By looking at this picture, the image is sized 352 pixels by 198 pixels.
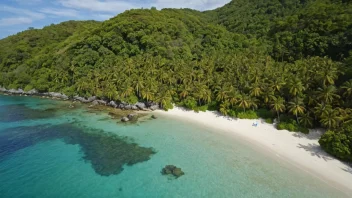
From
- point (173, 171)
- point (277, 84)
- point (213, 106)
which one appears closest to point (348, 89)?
point (277, 84)

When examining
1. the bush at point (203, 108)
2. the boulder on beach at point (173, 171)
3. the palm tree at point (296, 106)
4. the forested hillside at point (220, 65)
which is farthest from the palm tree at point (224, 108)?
the boulder on beach at point (173, 171)

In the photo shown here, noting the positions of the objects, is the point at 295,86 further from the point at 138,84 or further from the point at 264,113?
the point at 138,84

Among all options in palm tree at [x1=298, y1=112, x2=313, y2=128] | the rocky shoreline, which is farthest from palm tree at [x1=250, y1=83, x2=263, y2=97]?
the rocky shoreline

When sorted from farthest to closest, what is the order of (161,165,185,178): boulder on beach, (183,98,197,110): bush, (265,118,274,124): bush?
(183,98,197,110): bush < (265,118,274,124): bush < (161,165,185,178): boulder on beach

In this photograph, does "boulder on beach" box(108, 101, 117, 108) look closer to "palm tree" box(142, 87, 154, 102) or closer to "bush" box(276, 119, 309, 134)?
"palm tree" box(142, 87, 154, 102)

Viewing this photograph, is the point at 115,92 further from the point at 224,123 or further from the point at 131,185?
the point at 131,185
